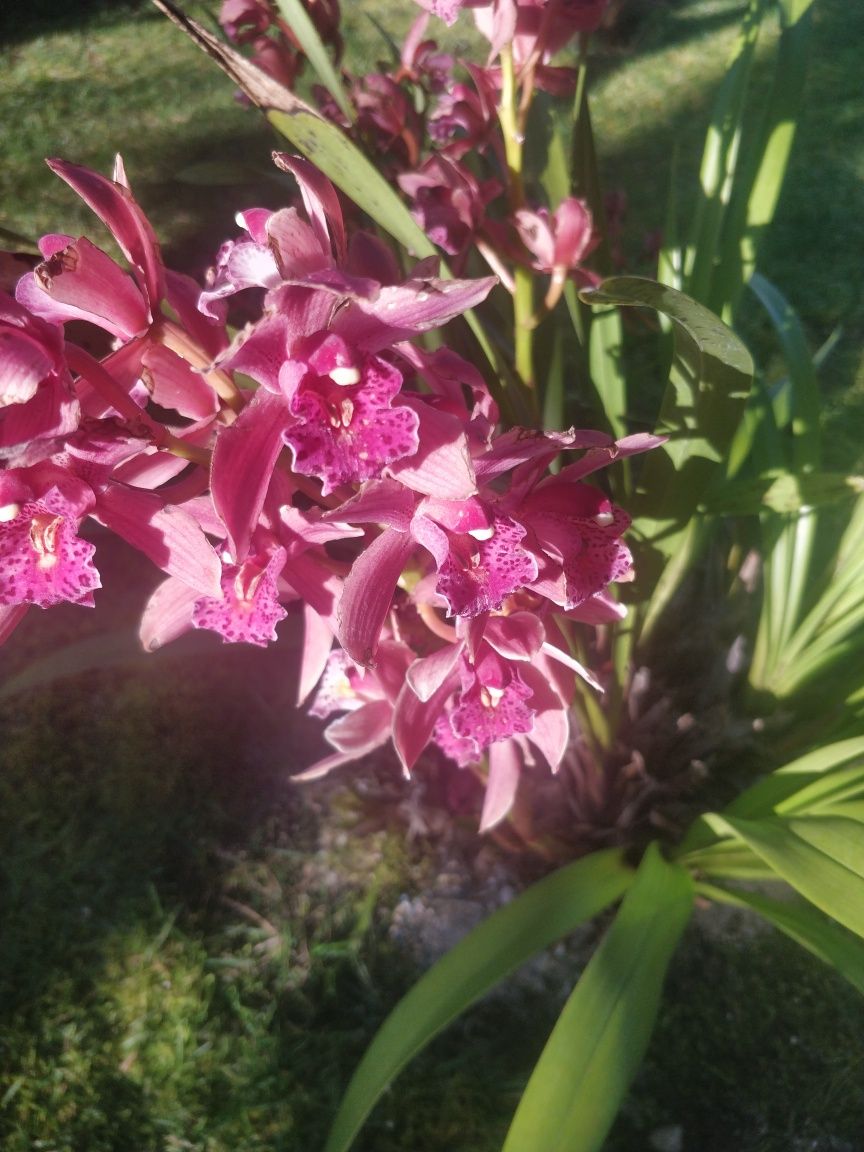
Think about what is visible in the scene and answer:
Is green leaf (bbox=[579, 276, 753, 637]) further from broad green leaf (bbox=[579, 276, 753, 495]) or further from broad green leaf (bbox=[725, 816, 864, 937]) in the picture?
broad green leaf (bbox=[725, 816, 864, 937])

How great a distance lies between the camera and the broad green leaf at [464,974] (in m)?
0.75

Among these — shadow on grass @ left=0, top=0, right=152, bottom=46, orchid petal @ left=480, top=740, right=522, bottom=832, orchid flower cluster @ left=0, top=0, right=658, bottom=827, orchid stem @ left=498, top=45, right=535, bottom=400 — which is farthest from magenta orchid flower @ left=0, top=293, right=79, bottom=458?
shadow on grass @ left=0, top=0, right=152, bottom=46

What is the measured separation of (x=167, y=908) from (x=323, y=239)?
1.07m

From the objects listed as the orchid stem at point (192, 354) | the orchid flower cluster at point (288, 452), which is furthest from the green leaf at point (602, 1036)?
the orchid stem at point (192, 354)

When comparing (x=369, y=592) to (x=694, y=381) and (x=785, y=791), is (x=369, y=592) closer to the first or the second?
(x=694, y=381)

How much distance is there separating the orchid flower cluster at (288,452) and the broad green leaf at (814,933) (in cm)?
34

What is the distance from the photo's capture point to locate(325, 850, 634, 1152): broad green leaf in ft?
2.47

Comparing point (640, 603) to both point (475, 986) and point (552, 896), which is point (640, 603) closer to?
point (552, 896)

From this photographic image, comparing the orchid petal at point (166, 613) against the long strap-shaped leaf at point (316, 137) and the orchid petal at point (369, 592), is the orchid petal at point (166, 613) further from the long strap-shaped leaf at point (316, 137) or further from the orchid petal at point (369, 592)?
the long strap-shaped leaf at point (316, 137)

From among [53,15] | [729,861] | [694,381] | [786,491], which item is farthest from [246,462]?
[53,15]

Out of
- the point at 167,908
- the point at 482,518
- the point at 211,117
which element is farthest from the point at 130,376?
→ the point at 211,117

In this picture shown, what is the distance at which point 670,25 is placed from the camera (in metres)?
3.15

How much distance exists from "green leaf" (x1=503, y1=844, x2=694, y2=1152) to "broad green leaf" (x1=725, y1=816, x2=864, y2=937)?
136 mm

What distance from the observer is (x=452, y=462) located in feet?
1.81
